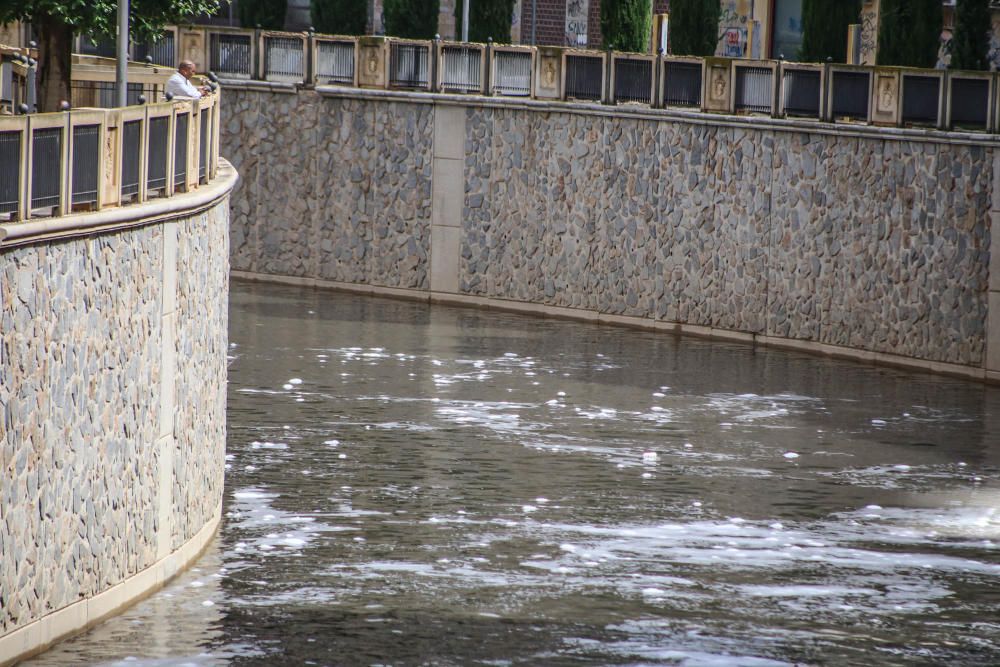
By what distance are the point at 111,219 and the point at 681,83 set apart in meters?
19.1

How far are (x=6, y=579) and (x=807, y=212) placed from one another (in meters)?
19.8

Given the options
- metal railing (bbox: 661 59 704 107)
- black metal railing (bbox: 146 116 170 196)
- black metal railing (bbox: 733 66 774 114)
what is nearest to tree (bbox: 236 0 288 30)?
metal railing (bbox: 661 59 704 107)

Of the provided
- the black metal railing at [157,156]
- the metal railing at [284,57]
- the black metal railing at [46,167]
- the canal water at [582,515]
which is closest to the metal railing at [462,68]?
the metal railing at [284,57]

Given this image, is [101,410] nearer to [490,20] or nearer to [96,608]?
[96,608]

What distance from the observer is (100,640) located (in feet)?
42.9

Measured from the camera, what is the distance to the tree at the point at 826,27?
3422 centimetres

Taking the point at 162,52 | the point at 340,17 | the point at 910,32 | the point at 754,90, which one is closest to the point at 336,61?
the point at 162,52

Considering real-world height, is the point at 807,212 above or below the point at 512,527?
above

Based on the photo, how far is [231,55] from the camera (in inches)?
1437

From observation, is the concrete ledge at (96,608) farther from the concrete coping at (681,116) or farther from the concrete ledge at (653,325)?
the concrete coping at (681,116)

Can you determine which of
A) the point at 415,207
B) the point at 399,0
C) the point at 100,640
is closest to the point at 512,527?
the point at 100,640

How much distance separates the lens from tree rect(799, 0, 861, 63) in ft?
112

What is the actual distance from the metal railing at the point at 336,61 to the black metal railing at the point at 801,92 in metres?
8.76

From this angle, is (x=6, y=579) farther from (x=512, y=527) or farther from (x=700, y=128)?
(x=700, y=128)
